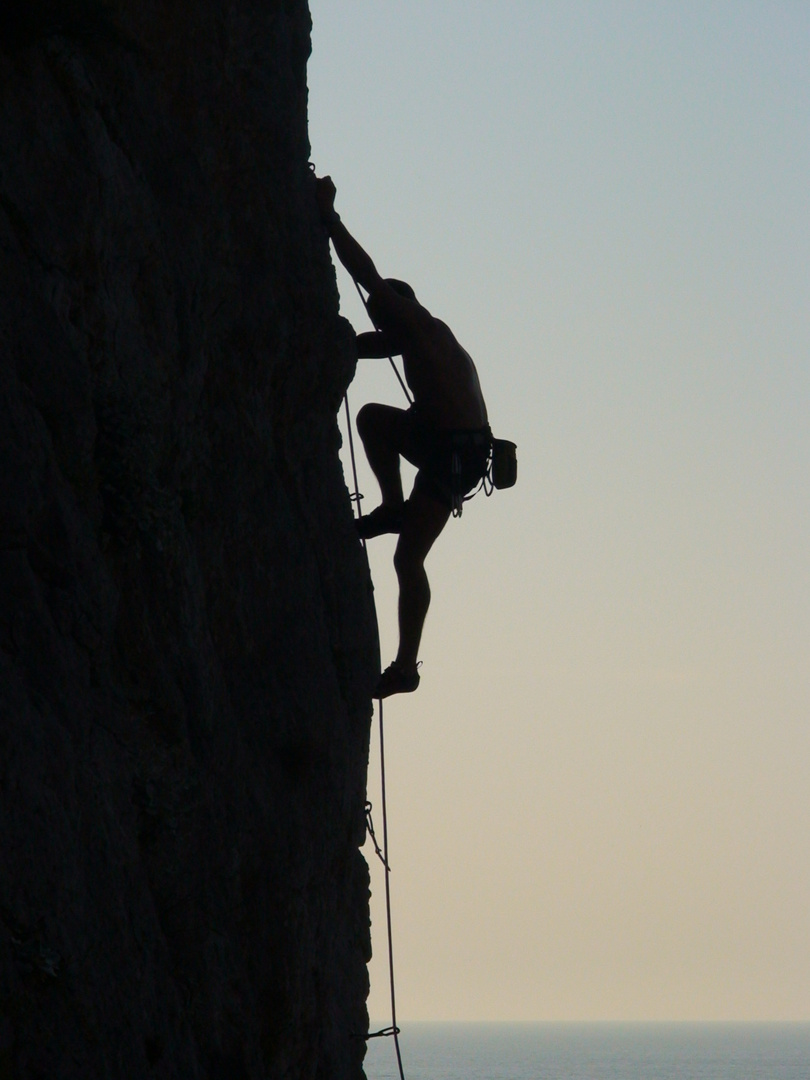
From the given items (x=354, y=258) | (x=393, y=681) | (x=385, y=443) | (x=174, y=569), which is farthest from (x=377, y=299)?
(x=174, y=569)

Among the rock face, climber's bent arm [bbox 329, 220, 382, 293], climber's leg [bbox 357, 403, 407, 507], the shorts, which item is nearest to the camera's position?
the rock face

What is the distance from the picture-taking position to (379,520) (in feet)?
36.0

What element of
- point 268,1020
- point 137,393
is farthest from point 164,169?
point 268,1020

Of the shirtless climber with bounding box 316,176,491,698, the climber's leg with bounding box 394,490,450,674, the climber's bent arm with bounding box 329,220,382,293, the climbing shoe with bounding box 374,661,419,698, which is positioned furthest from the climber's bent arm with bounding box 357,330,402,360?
the climbing shoe with bounding box 374,661,419,698

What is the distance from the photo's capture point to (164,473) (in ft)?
26.2

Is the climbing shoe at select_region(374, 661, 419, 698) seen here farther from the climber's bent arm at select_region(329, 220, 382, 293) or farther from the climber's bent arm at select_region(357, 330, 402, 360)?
the climber's bent arm at select_region(329, 220, 382, 293)

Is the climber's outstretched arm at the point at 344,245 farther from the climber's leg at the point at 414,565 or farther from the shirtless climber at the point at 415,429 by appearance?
the climber's leg at the point at 414,565

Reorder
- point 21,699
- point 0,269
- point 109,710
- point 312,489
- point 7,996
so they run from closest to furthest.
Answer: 1. point 7,996
2. point 21,699
3. point 0,269
4. point 109,710
5. point 312,489

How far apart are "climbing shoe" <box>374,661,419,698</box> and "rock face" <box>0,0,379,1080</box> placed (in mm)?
433

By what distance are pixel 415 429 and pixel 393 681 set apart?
1.68 meters

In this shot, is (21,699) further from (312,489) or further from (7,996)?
(312,489)

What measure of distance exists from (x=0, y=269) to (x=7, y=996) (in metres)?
2.87

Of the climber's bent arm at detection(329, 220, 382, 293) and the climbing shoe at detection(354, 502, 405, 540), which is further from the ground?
the climber's bent arm at detection(329, 220, 382, 293)

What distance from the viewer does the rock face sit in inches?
249
